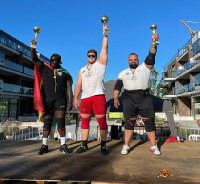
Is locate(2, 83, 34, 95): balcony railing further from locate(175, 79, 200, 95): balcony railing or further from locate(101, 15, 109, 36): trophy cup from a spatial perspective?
locate(175, 79, 200, 95): balcony railing

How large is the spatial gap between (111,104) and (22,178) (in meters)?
2.75

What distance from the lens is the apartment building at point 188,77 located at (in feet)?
67.4

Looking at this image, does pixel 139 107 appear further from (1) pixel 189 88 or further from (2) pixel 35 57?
(1) pixel 189 88

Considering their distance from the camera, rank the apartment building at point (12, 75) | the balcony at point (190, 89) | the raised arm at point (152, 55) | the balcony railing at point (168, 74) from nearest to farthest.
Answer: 1. the raised arm at point (152, 55)
2. the apartment building at point (12, 75)
3. the balcony at point (190, 89)
4. the balcony railing at point (168, 74)

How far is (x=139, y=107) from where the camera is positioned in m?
2.83

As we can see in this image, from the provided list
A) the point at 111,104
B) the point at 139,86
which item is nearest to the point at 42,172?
the point at 139,86

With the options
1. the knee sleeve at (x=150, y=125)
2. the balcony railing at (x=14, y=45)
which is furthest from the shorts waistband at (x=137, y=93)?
the balcony railing at (x=14, y=45)

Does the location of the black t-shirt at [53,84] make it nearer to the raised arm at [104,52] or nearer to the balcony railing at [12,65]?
the raised arm at [104,52]

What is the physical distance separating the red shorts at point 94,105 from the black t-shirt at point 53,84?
42 centimetres

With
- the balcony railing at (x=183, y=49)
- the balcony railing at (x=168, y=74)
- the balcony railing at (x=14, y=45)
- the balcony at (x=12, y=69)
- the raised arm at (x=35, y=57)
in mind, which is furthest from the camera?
the balcony railing at (x=168, y=74)

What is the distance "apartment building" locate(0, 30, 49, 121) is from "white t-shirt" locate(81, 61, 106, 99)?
18.6 meters

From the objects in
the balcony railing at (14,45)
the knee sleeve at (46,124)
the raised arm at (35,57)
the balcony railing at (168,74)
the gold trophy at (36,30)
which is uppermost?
the balcony railing at (14,45)

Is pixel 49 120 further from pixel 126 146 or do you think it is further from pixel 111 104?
pixel 111 104

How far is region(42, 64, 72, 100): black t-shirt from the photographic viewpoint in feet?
9.41
